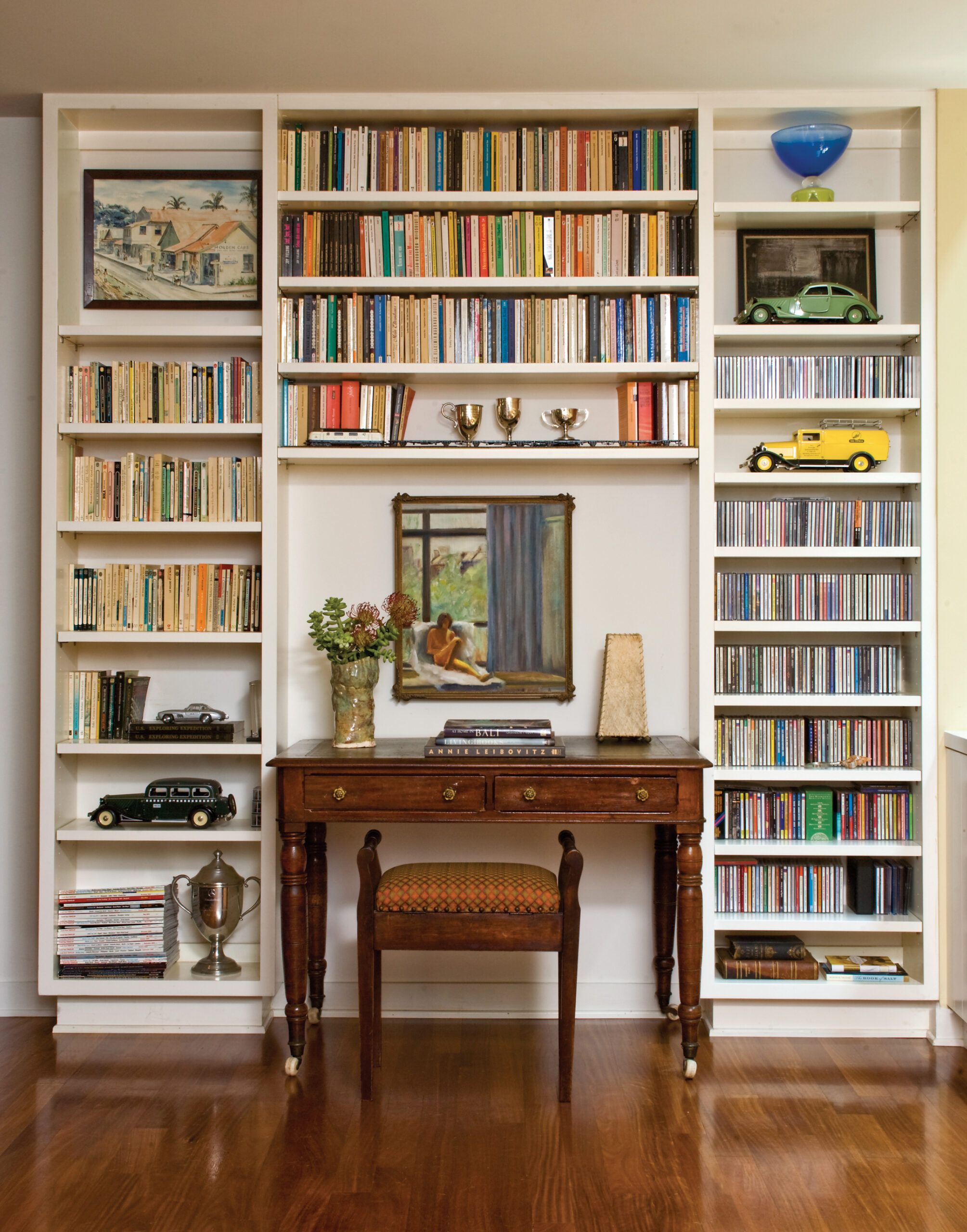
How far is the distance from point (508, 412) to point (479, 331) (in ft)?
0.92

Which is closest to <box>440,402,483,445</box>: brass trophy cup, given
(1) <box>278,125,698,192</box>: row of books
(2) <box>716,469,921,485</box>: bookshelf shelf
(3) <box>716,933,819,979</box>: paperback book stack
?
(1) <box>278,125,698,192</box>: row of books

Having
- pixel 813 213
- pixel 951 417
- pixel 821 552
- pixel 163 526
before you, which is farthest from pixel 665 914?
pixel 813 213

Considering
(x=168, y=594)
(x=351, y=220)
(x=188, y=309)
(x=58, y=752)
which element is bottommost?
(x=58, y=752)

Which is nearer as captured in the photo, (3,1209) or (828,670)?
(3,1209)

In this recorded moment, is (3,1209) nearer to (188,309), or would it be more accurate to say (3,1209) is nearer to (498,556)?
(498,556)

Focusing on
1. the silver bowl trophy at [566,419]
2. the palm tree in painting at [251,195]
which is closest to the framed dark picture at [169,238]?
the palm tree in painting at [251,195]

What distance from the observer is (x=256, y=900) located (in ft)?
11.4

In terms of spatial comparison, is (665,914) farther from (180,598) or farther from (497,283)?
(497,283)

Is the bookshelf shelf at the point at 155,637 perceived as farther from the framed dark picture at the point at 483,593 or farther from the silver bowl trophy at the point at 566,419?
the silver bowl trophy at the point at 566,419

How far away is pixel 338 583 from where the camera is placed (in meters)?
3.49

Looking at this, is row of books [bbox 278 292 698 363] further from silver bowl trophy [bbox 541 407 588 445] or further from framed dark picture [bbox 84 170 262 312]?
framed dark picture [bbox 84 170 262 312]

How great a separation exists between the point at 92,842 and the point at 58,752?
409mm

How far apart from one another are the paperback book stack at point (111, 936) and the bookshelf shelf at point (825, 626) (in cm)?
203

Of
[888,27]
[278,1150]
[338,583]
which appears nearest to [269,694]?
[338,583]
